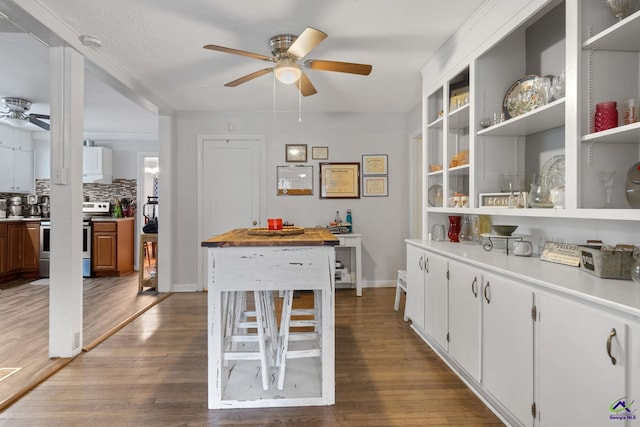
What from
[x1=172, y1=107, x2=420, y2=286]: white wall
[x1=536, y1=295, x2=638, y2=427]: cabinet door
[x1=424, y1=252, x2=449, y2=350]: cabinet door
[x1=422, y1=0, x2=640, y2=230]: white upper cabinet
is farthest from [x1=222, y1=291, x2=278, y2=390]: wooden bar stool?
[x1=172, y1=107, x2=420, y2=286]: white wall

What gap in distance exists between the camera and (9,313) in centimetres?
335

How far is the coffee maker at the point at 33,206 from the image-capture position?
5.57 metres

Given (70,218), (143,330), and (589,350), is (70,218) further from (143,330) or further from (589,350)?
(589,350)

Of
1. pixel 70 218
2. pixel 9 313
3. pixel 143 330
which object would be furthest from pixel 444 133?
pixel 9 313

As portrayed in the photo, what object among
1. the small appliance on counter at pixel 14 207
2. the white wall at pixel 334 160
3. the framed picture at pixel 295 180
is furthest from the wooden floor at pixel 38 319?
the framed picture at pixel 295 180

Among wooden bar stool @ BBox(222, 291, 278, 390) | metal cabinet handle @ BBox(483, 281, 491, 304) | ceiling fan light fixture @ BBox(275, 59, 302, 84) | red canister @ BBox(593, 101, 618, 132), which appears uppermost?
ceiling fan light fixture @ BBox(275, 59, 302, 84)

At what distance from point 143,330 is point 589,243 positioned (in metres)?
3.32

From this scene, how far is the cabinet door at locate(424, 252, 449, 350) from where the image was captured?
2277 mm

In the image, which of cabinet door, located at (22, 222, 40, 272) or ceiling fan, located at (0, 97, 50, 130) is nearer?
ceiling fan, located at (0, 97, 50, 130)

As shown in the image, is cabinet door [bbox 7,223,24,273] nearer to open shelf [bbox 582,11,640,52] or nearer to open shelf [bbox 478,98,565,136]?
open shelf [bbox 478,98,565,136]

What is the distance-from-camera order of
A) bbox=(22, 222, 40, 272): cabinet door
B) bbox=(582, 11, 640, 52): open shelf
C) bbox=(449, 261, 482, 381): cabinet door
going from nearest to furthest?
bbox=(582, 11, 640, 52): open shelf
bbox=(449, 261, 482, 381): cabinet door
bbox=(22, 222, 40, 272): cabinet door

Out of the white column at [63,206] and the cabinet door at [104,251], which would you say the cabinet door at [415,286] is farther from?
the cabinet door at [104,251]

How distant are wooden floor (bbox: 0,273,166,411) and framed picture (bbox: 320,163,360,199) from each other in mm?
2498

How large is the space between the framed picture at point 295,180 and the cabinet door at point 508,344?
2.96 metres
